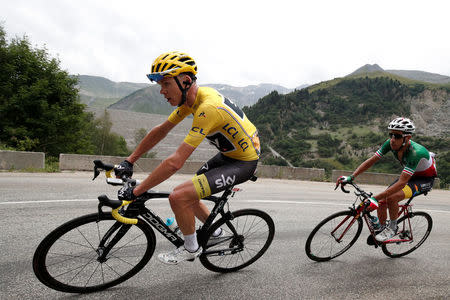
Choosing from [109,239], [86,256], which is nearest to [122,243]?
[86,256]

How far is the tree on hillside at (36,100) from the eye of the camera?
25688mm

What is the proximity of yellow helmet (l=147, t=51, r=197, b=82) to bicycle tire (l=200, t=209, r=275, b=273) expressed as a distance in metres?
1.66

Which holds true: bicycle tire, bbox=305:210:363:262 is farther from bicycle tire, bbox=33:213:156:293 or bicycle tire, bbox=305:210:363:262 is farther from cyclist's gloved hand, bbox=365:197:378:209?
bicycle tire, bbox=33:213:156:293

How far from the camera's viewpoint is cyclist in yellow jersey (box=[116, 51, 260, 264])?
238 cm

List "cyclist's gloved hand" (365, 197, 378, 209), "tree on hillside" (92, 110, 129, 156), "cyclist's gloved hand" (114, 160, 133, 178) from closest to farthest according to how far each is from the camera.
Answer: "cyclist's gloved hand" (114, 160, 133, 178), "cyclist's gloved hand" (365, 197, 378, 209), "tree on hillside" (92, 110, 129, 156)

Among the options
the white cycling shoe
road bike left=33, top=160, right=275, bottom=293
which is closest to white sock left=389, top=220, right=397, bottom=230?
road bike left=33, top=160, right=275, bottom=293

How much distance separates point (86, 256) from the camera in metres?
2.93

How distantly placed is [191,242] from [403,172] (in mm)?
3006

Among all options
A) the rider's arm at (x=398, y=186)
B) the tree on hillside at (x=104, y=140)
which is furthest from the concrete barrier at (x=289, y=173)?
the tree on hillside at (x=104, y=140)

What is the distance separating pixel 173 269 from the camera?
3.15 m

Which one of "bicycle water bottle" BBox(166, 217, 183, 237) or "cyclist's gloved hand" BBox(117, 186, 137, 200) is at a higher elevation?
"cyclist's gloved hand" BBox(117, 186, 137, 200)

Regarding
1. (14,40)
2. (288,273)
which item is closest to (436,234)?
(288,273)

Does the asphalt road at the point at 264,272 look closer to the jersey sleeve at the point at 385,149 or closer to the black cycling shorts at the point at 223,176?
the black cycling shorts at the point at 223,176

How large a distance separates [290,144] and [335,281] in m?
108
